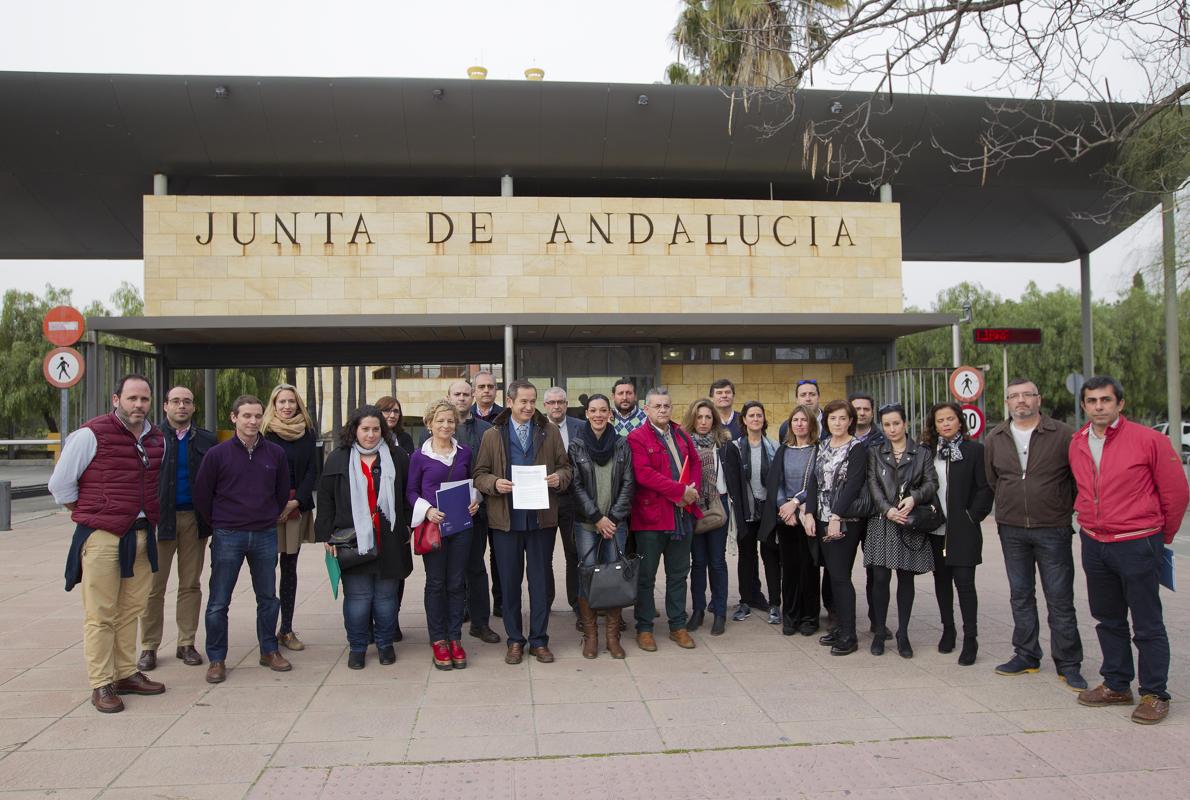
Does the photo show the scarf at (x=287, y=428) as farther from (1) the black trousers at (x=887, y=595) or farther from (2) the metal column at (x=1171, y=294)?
(2) the metal column at (x=1171, y=294)

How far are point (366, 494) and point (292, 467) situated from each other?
2.28 ft

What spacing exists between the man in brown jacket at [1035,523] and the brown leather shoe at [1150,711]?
0.50 m

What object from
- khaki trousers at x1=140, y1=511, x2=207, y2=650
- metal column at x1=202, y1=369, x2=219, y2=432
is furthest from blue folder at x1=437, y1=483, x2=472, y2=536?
metal column at x1=202, y1=369, x2=219, y2=432

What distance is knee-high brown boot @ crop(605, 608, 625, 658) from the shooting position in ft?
19.6

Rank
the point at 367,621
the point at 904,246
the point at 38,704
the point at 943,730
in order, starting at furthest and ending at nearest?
the point at 904,246, the point at 367,621, the point at 38,704, the point at 943,730

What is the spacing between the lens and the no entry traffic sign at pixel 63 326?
13.1 m

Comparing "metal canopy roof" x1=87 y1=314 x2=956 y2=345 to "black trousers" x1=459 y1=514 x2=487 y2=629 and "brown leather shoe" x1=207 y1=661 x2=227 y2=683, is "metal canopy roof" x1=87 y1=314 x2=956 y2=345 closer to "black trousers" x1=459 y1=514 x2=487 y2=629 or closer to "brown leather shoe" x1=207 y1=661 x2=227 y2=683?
"black trousers" x1=459 y1=514 x2=487 y2=629

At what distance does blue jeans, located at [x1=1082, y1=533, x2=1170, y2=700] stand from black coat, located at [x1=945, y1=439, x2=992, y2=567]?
0.77m

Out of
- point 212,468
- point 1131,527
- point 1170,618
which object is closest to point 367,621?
point 212,468

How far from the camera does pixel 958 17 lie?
572 centimetres

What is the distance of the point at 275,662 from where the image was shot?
5.72m

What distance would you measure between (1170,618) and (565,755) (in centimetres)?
553

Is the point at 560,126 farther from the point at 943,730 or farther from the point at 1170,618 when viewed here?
the point at 943,730

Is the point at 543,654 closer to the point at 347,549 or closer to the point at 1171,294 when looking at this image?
the point at 347,549
